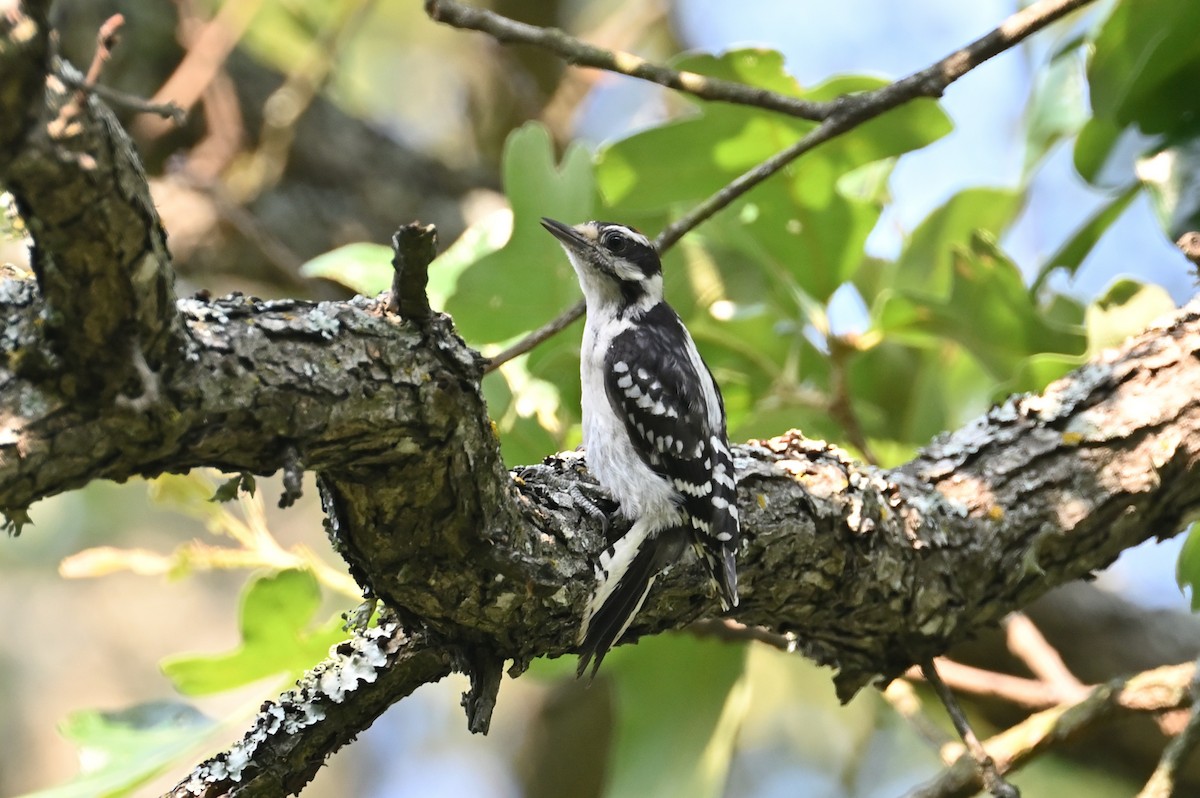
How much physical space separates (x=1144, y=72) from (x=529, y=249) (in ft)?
6.53

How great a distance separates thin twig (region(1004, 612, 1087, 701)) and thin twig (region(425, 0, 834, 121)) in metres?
1.82

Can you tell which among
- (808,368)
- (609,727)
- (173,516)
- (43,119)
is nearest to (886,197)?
(808,368)

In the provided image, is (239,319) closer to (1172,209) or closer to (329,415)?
(329,415)

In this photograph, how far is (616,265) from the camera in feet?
12.3

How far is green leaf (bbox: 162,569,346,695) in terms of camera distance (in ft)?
10.2

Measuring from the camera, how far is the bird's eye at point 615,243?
3.75m

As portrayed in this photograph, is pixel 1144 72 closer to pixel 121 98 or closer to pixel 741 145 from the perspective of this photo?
pixel 741 145

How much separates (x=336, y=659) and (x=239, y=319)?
861 mm

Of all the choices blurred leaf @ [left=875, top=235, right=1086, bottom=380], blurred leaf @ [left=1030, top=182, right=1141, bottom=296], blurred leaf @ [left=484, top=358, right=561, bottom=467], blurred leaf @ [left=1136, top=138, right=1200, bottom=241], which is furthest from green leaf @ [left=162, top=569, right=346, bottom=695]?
blurred leaf @ [left=1136, top=138, right=1200, bottom=241]

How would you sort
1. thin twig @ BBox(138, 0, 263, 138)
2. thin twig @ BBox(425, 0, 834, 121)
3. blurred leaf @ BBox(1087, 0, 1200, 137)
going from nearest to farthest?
1. thin twig @ BBox(425, 0, 834, 121)
2. blurred leaf @ BBox(1087, 0, 1200, 137)
3. thin twig @ BBox(138, 0, 263, 138)

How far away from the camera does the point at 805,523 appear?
2578 mm

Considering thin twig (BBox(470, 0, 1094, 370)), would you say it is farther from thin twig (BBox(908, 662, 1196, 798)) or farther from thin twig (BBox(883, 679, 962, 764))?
thin twig (BBox(908, 662, 1196, 798))

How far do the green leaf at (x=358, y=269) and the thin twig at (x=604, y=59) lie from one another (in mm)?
Answer: 1074

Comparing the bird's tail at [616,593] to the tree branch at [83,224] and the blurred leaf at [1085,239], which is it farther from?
the blurred leaf at [1085,239]
